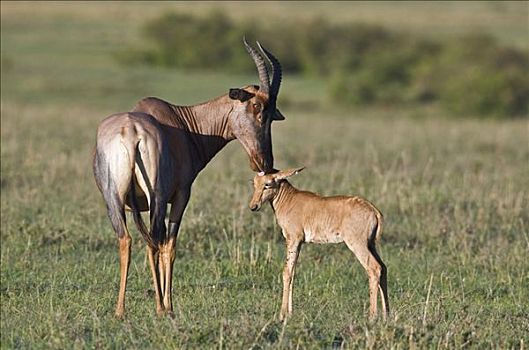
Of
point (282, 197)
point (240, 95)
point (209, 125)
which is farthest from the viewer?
point (209, 125)

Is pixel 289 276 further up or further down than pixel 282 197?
further down

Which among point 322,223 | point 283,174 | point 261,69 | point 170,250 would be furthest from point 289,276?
point 261,69

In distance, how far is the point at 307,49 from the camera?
174ft

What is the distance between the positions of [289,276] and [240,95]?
5.12 ft

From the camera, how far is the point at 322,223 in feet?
28.6

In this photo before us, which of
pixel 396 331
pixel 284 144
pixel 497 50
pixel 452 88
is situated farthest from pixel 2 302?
pixel 497 50

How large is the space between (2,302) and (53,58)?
39.4 meters

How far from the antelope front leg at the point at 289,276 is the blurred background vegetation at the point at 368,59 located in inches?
1039

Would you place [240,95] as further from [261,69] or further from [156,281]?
[156,281]

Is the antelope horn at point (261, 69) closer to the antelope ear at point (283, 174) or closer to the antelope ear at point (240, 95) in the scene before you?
the antelope ear at point (240, 95)

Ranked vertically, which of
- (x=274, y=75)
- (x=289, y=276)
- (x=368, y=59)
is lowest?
(x=368, y=59)

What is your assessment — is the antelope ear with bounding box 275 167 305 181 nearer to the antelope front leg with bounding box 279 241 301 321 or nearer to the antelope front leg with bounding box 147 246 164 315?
the antelope front leg with bounding box 279 241 301 321

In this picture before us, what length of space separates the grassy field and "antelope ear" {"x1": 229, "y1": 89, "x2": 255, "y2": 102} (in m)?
1.57

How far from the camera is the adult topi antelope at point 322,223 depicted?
8500mm
